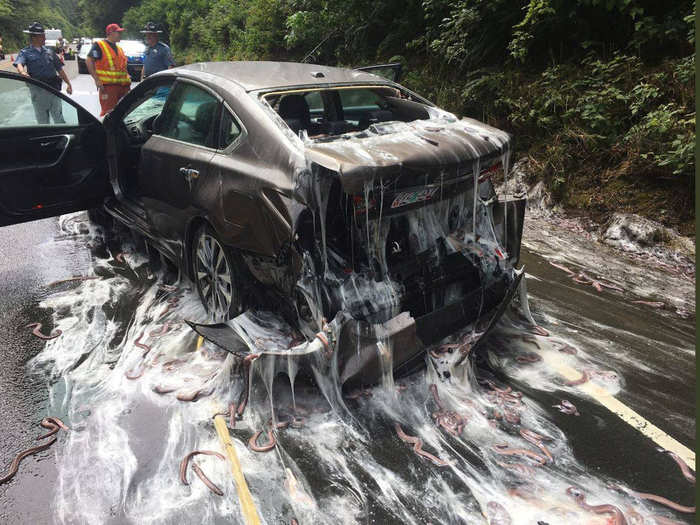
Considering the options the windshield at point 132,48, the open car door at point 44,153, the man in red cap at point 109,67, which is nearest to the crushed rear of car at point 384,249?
the open car door at point 44,153

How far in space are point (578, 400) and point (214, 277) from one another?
2.51 meters

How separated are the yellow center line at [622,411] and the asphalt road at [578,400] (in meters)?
0.05

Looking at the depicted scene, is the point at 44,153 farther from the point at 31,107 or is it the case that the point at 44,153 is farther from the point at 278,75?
the point at 278,75

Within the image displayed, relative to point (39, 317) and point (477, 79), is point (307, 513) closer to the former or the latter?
point (39, 317)

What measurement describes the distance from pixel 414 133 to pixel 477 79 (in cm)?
534

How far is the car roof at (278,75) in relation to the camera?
12.7ft

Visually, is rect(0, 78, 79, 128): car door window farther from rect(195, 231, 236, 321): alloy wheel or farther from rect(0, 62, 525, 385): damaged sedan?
rect(195, 231, 236, 321): alloy wheel

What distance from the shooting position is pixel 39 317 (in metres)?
4.44

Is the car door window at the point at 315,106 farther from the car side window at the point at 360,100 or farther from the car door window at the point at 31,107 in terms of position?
the car door window at the point at 31,107

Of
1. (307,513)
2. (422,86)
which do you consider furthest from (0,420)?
Result: (422,86)

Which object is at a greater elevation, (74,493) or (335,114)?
(335,114)

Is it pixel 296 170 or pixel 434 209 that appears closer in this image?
pixel 296 170

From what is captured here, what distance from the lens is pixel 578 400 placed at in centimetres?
339

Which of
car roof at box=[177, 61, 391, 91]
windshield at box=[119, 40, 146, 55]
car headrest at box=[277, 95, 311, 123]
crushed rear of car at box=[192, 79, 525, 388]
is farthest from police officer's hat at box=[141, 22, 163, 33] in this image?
windshield at box=[119, 40, 146, 55]
